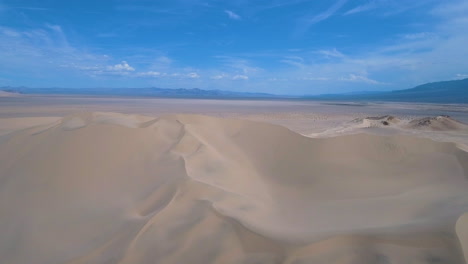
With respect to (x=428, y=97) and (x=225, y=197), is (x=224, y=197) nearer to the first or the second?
(x=225, y=197)

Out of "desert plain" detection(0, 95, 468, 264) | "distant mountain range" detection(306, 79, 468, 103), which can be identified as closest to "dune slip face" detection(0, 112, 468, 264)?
"desert plain" detection(0, 95, 468, 264)

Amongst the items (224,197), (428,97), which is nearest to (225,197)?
(224,197)

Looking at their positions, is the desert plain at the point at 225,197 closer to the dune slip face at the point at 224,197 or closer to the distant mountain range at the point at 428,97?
the dune slip face at the point at 224,197

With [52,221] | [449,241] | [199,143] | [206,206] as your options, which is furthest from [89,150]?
[449,241]

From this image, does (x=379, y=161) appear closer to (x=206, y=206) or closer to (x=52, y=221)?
(x=206, y=206)

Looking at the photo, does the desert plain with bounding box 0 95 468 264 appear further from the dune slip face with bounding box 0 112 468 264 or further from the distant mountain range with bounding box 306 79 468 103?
the distant mountain range with bounding box 306 79 468 103

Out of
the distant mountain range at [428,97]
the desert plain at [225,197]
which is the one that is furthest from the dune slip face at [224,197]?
the distant mountain range at [428,97]
